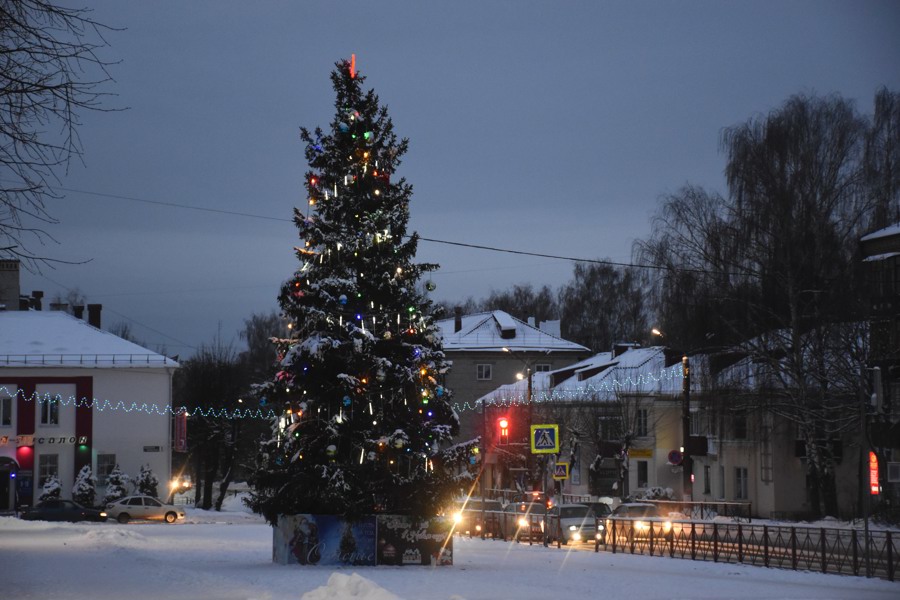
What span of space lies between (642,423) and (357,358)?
144 ft

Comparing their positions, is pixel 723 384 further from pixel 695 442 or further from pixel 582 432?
pixel 582 432

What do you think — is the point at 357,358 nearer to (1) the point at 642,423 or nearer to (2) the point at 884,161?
(2) the point at 884,161

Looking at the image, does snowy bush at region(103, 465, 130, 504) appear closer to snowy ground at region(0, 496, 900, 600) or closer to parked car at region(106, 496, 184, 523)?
parked car at region(106, 496, 184, 523)

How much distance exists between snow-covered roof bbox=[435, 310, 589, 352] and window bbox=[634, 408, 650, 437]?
22670 millimetres

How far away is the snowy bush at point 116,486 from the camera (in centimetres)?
5844

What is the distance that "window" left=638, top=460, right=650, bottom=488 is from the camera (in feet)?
223

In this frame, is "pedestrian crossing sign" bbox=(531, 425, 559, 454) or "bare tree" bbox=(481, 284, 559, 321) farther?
"bare tree" bbox=(481, 284, 559, 321)

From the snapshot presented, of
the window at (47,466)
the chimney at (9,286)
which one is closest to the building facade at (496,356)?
the chimney at (9,286)

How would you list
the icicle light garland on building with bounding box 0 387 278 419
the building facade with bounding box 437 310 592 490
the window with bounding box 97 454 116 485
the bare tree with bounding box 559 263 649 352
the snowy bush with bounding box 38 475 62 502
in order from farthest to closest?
the bare tree with bounding box 559 263 649 352 → the building facade with bounding box 437 310 592 490 → the icicle light garland on building with bounding box 0 387 278 419 → the window with bounding box 97 454 116 485 → the snowy bush with bounding box 38 475 62 502

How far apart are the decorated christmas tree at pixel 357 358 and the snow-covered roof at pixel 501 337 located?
2462 inches

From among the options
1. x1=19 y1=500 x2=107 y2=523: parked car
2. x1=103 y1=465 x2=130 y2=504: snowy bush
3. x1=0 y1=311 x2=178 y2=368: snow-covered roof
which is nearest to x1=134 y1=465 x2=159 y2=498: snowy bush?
x1=103 y1=465 x2=130 y2=504: snowy bush

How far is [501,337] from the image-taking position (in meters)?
92.9

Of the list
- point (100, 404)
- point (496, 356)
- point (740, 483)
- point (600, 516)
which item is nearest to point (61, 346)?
point (100, 404)

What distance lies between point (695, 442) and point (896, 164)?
13.0 metres
